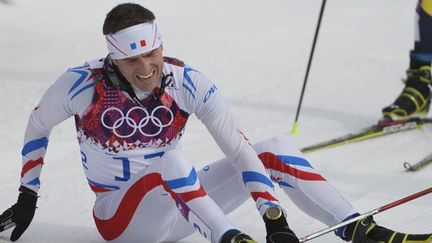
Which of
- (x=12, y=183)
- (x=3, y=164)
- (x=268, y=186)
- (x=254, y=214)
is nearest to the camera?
(x=268, y=186)

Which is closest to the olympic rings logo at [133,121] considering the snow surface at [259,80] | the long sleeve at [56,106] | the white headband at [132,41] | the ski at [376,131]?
the long sleeve at [56,106]

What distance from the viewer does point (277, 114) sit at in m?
6.11

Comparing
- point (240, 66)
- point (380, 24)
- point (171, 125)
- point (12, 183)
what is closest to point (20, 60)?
point (240, 66)

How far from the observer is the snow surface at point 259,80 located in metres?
4.28

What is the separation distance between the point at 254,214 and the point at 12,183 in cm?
136

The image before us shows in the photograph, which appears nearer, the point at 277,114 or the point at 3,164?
the point at 3,164

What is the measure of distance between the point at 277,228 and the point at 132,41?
85cm

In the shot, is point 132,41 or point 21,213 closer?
point 132,41

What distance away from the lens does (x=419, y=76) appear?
595 cm

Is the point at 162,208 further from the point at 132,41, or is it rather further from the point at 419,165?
the point at 419,165

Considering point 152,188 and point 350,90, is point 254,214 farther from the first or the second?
point 350,90

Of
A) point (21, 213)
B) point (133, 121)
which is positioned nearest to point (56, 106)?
point (133, 121)

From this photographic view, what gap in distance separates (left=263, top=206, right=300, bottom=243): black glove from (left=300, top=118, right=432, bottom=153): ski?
2.17 metres

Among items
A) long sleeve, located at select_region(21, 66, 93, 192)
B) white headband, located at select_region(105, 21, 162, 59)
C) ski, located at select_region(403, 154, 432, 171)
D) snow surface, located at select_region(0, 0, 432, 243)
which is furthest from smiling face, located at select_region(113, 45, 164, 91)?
ski, located at select_region(403, 154, 432, 171)
